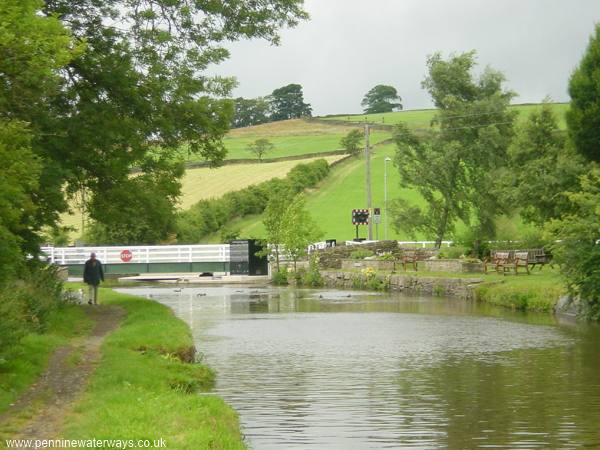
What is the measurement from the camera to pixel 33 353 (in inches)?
610

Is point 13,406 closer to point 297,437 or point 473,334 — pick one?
point 297,437

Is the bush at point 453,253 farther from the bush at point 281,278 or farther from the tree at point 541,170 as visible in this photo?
the bush at point 281,278

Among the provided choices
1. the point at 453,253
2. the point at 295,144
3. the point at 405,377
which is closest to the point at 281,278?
the point at 453,253

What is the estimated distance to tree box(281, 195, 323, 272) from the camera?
51.8 metres

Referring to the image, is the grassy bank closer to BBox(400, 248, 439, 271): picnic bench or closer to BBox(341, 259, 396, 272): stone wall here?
BBox(400, 248, 439, 271): picnic bench

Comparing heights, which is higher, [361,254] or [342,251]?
[342,251]

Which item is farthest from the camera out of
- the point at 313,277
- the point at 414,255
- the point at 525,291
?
the point at 313,277

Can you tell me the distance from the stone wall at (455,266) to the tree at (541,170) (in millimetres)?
3225

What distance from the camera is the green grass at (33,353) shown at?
13.0 metres

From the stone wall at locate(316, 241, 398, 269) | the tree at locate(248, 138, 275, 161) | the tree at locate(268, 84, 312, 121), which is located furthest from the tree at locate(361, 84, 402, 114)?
the stone wall at locate(316, 241, 398, 269)

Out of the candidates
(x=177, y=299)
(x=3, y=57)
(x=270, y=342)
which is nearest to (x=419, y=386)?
(x=270, y=342)

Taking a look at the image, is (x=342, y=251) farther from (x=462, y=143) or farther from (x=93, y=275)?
(x=93, y=275)

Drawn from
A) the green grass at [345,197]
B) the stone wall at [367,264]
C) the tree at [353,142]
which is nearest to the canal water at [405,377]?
the stone wall at [367,264]

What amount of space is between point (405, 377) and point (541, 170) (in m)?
24.9
